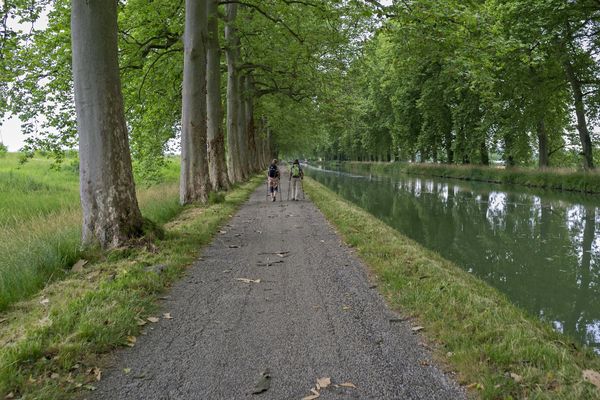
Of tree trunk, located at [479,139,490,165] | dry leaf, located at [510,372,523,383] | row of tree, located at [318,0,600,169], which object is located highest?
row of tree, located at [318,0,600,169]

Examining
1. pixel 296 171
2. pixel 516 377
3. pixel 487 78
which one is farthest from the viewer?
pixel 296 171

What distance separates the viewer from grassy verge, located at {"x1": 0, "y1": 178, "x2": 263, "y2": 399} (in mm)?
3670

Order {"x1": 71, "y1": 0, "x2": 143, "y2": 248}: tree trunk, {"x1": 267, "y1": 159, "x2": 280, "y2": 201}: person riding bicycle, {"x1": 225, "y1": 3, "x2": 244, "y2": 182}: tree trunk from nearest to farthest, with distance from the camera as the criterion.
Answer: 1. {"x1": 71, "y1": 0, "x2": 143, "y2": 248}: tree trunk
2. {"x1": 267, "y1": 159, "x2": 280, "y2": 201}: person riding bicycle
3. {"x1": 225, "y1": 3, "x2": 244, "y2": 182}: tree trunk

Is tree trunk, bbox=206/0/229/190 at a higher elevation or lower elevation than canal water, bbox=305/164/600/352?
higher

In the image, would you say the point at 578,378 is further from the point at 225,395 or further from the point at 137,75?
the point at 137,75

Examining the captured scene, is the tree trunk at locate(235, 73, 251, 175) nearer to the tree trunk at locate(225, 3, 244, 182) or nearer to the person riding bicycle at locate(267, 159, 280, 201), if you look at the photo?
the tree trunk at locate(225, 3, 244, 182)

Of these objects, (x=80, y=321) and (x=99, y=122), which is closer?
(x=80, y=321)

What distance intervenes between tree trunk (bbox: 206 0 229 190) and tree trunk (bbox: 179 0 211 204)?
8.38 ft

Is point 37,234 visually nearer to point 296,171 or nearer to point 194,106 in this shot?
point 194,106

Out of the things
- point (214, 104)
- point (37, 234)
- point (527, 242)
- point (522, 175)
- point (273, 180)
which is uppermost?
point (214, 104)

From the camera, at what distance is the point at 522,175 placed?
32.6m

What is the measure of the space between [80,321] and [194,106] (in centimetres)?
1055

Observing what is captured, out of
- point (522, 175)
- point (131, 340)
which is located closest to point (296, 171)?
point (131, 340)

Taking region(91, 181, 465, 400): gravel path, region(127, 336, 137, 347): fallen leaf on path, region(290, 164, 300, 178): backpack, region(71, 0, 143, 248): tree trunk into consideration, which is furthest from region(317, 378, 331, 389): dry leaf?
region(290, 164, 300, 178): backpack
